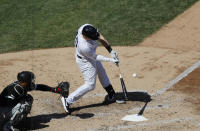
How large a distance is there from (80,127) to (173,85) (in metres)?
2.96

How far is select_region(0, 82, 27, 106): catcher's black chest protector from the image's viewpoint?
633 centimetres

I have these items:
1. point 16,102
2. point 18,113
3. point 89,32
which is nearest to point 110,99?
point 89,32

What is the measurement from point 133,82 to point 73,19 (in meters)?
6.81

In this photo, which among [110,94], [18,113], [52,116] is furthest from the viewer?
[110,94]

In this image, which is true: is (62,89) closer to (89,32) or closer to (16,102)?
(16,102)

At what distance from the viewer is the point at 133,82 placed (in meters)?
9.02

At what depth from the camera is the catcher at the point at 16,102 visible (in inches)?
247

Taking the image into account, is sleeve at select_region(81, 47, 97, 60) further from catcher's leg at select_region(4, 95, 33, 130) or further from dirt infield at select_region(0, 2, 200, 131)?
catcher's leg at select_region(4, 95, 33, 130)

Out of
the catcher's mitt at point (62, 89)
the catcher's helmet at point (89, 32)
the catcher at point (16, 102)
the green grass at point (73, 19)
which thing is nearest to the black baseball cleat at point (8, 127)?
the catcher at point (16, 102)

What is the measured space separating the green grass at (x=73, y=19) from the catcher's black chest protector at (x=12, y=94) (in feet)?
20.9

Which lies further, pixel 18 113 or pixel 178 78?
pixel 178 78

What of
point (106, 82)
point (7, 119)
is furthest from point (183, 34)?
point (7, 119)

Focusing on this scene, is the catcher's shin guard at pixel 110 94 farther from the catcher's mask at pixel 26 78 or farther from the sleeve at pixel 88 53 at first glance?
the catcher's mask at pixel 26 78

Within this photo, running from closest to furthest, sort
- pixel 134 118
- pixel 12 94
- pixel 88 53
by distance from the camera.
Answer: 1. pixel 12 94
2. pixel 134 118
3. pixel 88 53
